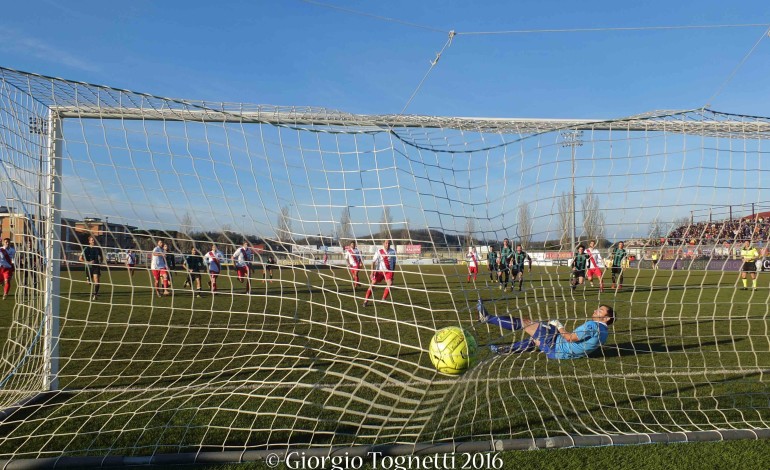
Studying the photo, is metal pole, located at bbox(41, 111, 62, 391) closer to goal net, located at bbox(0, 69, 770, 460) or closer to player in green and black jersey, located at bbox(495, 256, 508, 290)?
goal net, located at bbox(0, 69, 770, 460)

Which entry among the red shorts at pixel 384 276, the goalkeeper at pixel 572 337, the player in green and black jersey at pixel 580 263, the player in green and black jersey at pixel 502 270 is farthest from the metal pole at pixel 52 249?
the player in green and black jersey at pixel 580 263

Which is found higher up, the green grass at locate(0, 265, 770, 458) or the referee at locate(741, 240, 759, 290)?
the referee at locate(741, 240, 759, 290)

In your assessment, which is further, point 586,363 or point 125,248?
point 586,363

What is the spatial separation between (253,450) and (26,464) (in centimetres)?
135

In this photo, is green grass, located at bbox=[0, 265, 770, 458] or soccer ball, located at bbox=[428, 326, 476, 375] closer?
green grass, located at bbox=[0, 265, 770, 458]

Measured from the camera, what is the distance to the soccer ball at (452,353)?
4699 mm

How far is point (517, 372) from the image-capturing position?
529 centimetres

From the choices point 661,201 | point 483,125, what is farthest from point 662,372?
point 483,125

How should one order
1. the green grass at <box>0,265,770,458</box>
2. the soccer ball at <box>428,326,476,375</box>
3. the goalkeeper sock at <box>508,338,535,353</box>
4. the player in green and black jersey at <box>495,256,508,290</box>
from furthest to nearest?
the goalkeeper sock at <box>508,338,535,353</box> < the soccer ball at <box>428,326,476,375</box> < the player in green and black jersey at <box>495,256,508,290</box> < the green grass at <box>0,265,770,458</box>

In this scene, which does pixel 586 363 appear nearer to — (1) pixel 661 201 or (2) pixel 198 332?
(1) pixel 661 201

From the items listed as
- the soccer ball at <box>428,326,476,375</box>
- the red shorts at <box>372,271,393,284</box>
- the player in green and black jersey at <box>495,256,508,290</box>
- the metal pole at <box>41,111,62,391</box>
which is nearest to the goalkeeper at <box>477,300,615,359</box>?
the player in green and black jersey at <box>495,256,508,290</box>

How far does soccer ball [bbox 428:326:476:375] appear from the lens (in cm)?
470

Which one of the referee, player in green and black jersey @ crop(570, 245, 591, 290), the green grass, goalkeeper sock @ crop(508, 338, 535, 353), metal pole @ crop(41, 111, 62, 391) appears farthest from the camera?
the referee

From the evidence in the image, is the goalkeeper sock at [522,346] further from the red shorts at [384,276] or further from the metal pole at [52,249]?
the metal pole at [52,249]
